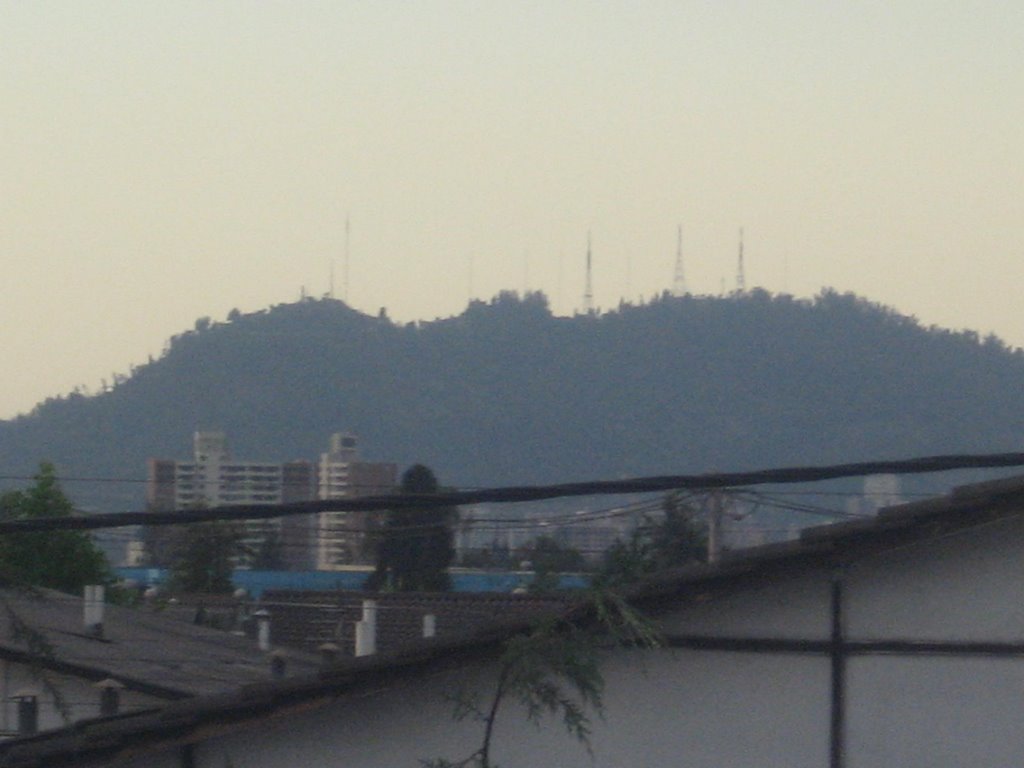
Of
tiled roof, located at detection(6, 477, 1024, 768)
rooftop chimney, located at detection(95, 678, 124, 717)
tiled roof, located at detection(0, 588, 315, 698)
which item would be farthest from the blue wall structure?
tiled roof, located at detection(6, 477, 1024, 768)

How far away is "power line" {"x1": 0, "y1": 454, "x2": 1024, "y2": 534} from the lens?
6.48m

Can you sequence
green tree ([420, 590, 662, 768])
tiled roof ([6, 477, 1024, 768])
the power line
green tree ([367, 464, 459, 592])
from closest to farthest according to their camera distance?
the power line
green tree ([420, 590, 662, 768])
tiled roof ([6, 477, 1024, 768])
green tree ([367, 464, 459, 592])

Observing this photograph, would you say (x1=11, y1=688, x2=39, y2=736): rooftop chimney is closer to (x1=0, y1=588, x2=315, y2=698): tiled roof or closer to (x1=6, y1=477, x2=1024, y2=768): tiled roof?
(x1=0, y1=588, x2=315, y2=698): tiled roof

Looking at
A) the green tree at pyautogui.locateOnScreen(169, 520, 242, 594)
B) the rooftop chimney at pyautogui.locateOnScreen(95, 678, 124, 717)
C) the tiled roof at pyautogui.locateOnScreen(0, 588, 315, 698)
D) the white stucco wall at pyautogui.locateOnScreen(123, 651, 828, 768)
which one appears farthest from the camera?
the green tree at pyautogui.locateOnScreen(169, 520, 242, 594)

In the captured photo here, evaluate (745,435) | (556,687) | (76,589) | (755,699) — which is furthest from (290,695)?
(745,435)

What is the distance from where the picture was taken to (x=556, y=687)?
7.48m

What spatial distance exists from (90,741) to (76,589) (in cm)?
3143

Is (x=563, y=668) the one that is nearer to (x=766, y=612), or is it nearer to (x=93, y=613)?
(x=766, y=612)

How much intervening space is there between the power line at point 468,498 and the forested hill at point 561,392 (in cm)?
10131

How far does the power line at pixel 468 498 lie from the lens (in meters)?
6.48

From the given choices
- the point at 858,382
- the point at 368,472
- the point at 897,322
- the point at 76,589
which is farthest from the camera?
the point at 897,322

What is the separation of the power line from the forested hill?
332ft

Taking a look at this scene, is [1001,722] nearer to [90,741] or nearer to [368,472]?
[90,741]

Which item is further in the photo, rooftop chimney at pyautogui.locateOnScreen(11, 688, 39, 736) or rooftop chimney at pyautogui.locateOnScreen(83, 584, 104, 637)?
rooftop chimney at pyautogui.locateOnScreen(83, 584, 104, 637)
